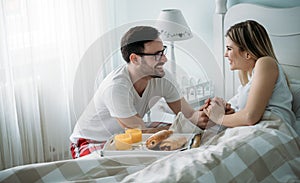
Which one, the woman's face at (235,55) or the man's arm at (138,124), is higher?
the woman's face at (235,55)

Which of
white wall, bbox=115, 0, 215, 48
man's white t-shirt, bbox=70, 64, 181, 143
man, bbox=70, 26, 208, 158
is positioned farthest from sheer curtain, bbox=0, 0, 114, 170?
man, bbox=70, 26, 208, 158

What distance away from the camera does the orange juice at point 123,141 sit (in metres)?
1.68

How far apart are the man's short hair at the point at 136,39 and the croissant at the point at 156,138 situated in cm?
28

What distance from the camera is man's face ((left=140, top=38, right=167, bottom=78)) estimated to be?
5.30 ft

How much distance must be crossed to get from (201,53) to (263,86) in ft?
1.49

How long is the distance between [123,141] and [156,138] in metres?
0.12

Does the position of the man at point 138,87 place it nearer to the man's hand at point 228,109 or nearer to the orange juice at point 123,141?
the orange juice at point 123,141

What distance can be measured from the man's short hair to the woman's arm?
579 millimetres

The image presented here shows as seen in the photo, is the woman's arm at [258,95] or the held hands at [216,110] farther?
the woman's arm at [258,95]

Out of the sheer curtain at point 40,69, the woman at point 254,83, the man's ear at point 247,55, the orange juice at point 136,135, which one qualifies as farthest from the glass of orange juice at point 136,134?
the sheer curtain at point 40,69

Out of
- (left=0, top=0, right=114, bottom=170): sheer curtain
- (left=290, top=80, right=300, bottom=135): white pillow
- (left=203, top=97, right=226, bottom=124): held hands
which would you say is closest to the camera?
(left=203, top=97, right=226, bottom=124): held hands

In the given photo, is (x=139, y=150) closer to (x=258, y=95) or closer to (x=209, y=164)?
(x=209, y=164)

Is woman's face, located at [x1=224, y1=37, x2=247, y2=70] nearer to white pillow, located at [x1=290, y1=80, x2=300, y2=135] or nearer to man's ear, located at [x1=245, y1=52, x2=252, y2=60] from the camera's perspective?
man's ear, located at [x1=245, y1=52, x2=252, y2=60]

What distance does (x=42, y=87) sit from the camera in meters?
2.97
